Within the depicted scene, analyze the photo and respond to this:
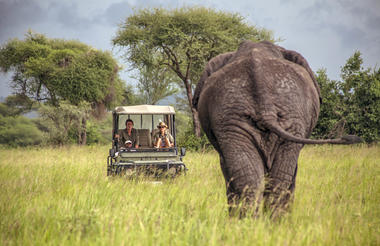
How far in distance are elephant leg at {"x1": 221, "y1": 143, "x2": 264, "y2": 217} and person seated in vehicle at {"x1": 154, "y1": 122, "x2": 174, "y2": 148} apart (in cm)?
626

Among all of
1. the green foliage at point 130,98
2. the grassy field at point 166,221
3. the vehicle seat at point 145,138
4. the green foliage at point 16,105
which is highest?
the green foliage at point 130,98

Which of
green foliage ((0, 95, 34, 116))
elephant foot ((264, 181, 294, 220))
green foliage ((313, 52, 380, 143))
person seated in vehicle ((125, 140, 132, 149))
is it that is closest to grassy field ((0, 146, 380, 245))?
elephant foot ((264, 181, 294, 220))

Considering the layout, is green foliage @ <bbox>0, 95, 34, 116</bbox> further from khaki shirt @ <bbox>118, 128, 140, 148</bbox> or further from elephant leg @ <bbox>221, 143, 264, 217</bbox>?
elephant leg @ <bbox>221, 143, 264, 217</bbox>

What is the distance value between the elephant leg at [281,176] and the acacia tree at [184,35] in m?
18.5

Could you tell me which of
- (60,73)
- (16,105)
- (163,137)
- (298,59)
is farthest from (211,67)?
(16,105)

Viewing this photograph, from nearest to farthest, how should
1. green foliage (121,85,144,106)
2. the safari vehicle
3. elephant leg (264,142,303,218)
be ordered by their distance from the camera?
elephant leg (264,142,303,218) < the safari vehicle < green foliage (121,85,144,106)

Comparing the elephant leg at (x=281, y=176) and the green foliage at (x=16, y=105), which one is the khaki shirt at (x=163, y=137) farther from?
the green foliage at (x=16, y=105)

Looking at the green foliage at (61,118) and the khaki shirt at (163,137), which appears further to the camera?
the green foliage at (61,118)

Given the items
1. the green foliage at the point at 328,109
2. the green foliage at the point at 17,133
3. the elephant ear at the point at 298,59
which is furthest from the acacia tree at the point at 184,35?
the elephant ear at the point at 298,59

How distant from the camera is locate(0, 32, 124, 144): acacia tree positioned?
27359 mm

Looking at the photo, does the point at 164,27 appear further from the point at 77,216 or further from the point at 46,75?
the point at 77,216

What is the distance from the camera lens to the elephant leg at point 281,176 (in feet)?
11.5

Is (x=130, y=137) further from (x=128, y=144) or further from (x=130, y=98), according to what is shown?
(x=130, y=98)

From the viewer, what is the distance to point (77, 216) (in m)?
3.72
